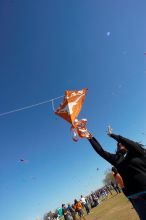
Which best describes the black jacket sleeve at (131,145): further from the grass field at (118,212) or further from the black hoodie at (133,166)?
the grass field at (118,212)

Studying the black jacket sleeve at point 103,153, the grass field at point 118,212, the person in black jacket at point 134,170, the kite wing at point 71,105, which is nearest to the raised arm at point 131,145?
the person in black jacket at point 134,170

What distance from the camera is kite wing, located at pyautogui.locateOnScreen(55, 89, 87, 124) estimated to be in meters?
6.97

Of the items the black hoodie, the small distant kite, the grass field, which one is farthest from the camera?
the grass field

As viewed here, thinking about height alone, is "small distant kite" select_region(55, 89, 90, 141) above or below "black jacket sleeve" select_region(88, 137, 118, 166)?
above

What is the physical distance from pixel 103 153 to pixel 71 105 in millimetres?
2930

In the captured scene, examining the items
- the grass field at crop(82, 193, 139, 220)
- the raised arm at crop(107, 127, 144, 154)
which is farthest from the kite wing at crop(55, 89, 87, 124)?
the grass field at crop(82, 193, 139, 220)

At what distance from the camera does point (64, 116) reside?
7.09m

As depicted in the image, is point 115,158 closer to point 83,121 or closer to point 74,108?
point 83,121

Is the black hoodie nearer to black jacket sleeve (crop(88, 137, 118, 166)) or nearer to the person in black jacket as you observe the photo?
the person in black jacket

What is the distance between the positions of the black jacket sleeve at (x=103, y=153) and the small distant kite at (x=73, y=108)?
60 centimetres

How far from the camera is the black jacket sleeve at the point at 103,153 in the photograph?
462cm

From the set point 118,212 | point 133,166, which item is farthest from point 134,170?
point 118,212

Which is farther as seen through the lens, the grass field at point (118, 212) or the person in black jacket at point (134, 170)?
the grass field at point (118, 212)

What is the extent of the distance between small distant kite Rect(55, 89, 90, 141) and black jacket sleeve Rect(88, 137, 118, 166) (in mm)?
601
